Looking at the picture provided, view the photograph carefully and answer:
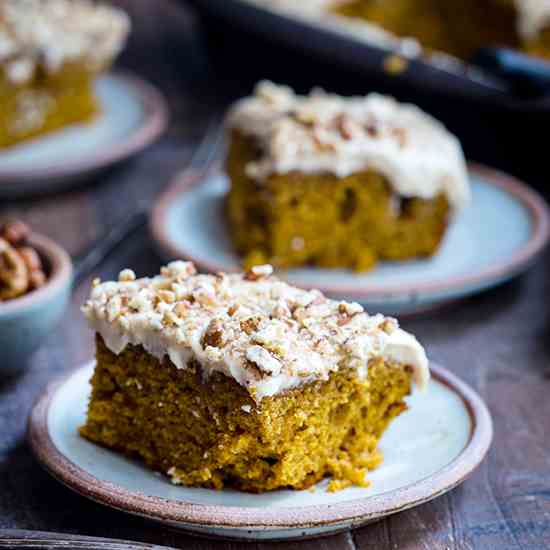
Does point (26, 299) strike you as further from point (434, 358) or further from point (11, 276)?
point (434, 358)

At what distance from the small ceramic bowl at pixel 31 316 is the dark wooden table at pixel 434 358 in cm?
7

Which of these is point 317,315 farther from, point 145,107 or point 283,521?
point 145,107

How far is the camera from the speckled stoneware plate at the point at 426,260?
2.67m

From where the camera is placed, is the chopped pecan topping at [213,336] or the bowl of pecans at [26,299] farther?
the bowl of pecans at [26,299]

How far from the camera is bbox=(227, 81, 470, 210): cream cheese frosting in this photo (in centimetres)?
276

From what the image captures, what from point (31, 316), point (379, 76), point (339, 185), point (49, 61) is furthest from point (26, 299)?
point (379, 76)

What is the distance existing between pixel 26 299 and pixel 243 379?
70 cm

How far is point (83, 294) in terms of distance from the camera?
2.79 meters

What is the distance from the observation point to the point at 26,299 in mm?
2289

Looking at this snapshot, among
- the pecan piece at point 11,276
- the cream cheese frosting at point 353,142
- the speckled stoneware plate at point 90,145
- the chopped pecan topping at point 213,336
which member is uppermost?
the chopped pecan topping at point 213,336

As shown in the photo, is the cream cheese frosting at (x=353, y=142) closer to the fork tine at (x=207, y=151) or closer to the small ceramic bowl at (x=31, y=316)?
the fork tine at (x=207, y=151)

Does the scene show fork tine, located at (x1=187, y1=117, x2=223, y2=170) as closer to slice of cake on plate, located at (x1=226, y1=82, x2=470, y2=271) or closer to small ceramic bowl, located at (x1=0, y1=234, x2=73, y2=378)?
slice of cake on plate, located at (x1=226, y1=82, x2=470, y2=271)

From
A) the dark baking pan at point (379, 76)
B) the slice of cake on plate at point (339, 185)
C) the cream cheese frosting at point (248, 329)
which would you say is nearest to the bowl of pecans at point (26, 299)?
the cream cheese frosting at point (248, 329)

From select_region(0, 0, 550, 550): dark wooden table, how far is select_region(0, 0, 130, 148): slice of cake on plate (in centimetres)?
24
